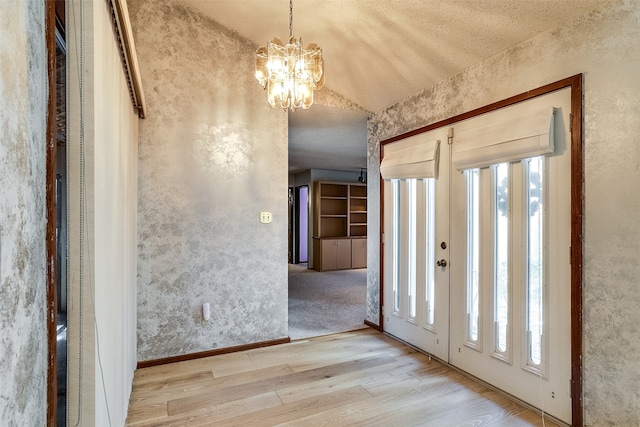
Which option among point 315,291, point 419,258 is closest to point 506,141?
point 419,258

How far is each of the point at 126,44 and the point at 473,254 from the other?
2658 mm

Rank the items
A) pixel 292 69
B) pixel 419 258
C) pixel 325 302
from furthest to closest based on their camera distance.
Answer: pixel 325 302 < pixel 419 258 < pixel 292 69

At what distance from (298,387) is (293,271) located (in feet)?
16.7

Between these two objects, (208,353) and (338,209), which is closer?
(208,353)

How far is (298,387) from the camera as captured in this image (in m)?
2.44

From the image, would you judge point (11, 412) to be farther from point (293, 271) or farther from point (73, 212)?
point (293, 271)

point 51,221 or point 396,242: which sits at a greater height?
point 51,221

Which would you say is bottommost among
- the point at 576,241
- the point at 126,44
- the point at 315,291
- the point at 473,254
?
the point at 315,291

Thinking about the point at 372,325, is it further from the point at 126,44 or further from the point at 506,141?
the point at 126,44

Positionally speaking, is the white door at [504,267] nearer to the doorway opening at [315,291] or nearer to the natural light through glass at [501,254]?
the natural light through glass at [501,254]

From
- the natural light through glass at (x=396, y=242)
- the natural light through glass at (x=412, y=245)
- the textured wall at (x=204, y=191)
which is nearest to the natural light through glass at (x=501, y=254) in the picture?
the natural light through glass at (x=412, y=245)

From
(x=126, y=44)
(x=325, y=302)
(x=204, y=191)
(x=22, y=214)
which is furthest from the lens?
(x=325, y=302)

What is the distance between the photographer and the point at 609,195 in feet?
5.79

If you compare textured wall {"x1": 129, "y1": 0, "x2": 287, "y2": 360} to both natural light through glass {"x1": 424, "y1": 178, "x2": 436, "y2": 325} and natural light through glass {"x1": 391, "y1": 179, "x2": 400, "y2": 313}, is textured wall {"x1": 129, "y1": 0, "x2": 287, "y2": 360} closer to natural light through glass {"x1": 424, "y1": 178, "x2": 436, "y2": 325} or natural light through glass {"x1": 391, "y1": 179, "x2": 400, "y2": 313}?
natural light through glass {"x1": 391, "y1": 179, "x2": 400, "y2": 313}
